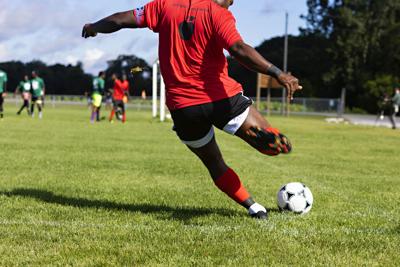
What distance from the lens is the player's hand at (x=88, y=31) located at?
4855 mm

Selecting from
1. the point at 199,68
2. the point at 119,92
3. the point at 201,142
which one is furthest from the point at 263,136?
the point at 119,92

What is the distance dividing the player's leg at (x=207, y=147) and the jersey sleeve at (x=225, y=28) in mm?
639

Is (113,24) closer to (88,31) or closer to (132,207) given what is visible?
(88,31)

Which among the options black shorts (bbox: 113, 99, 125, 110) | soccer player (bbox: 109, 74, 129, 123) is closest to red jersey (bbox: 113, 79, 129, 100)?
soccer player (bbox: 109, 74, 129, 123)

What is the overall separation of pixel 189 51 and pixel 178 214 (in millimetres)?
1679

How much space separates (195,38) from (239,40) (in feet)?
1.41

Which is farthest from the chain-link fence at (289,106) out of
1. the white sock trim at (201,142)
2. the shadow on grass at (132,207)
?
the white sock trim at (201,142)

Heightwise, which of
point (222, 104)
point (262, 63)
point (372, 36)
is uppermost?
point (372, 36)

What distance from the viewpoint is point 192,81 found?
4527 millimetres

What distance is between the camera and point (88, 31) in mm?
4883

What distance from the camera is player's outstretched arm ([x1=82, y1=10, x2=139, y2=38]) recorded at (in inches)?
184

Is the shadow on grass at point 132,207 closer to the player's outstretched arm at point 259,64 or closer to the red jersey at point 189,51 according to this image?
the red jersey at point 189,51

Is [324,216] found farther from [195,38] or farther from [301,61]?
[301,61]

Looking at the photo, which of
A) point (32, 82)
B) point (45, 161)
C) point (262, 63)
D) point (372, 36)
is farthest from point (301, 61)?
point (262, 63)
